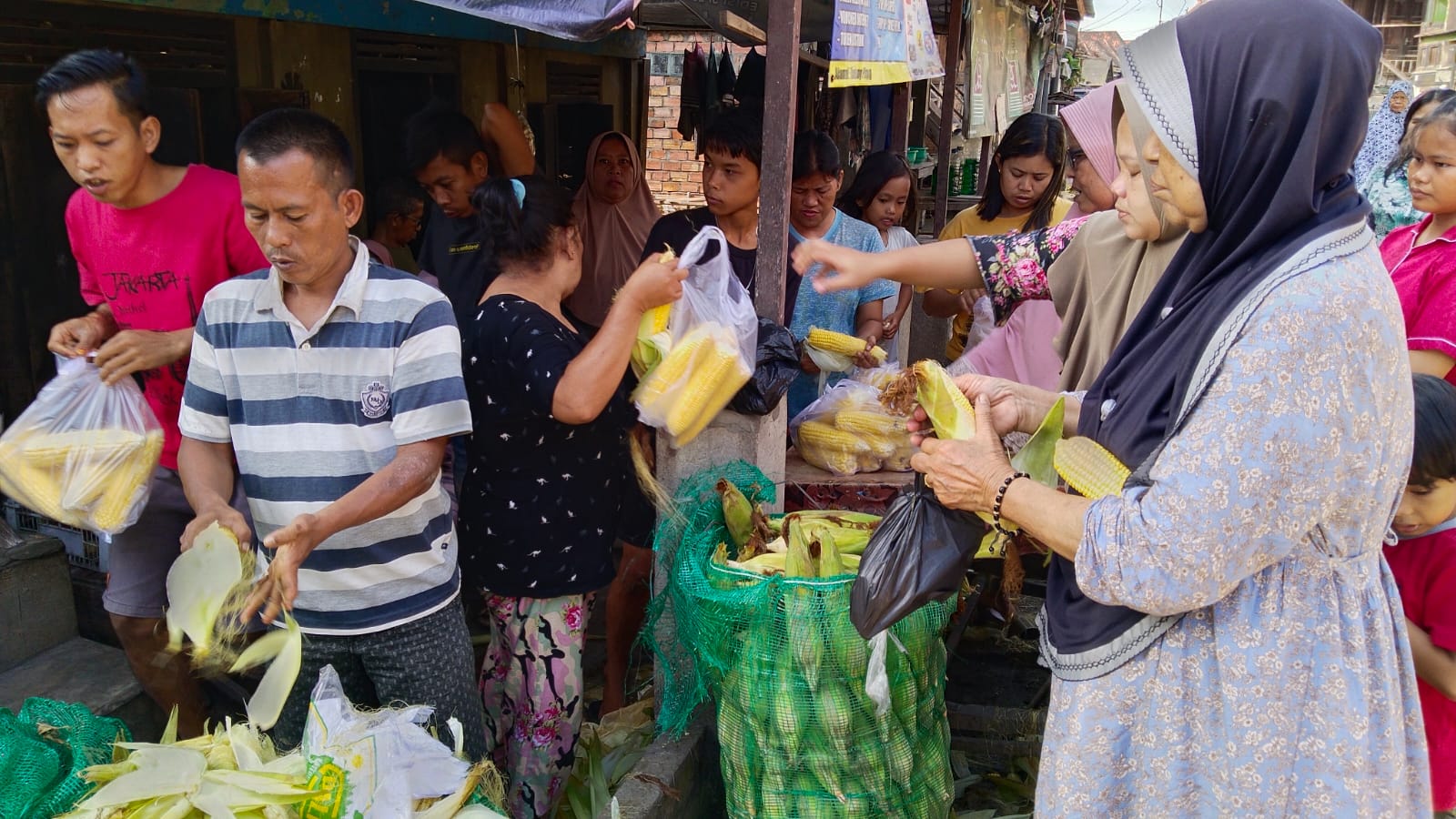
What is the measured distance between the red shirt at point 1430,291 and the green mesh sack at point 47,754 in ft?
11.5

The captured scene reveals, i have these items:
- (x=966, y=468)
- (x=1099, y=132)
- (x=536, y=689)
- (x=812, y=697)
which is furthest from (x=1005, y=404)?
(x=536, y=689)

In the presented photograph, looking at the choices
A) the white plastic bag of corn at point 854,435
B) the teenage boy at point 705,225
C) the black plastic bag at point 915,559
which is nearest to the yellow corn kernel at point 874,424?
the white plastic bag of corn at point 854,435

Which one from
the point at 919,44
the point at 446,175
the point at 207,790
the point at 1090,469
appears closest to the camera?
the point at 1090,469

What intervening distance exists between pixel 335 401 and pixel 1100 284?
1674 mm

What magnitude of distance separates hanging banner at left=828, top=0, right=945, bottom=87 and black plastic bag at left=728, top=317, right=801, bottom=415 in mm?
948

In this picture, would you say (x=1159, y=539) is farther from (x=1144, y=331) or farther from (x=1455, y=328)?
(x=1455, y=328)

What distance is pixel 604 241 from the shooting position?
5082mm

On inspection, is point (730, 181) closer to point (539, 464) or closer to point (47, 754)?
point (539, 464)

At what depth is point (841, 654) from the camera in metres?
2.37

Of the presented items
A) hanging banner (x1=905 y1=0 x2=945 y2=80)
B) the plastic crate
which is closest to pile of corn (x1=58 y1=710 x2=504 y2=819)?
the plastic crate

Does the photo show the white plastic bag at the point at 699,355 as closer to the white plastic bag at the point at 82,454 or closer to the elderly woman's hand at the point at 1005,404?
the elderly woman's hand at the point at 1005,404

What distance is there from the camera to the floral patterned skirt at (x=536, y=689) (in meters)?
2.78

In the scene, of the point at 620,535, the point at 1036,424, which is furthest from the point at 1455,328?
the point at 620,535

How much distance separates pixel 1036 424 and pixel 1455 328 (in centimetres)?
150
